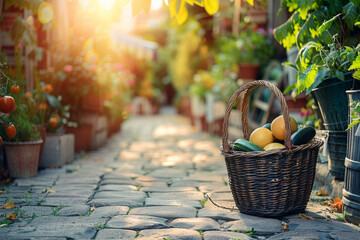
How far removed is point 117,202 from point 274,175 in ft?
4.02

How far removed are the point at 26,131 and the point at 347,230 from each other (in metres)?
3.13

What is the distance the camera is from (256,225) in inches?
108

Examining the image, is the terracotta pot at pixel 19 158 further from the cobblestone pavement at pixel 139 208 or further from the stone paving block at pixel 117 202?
the stone paving block at pixel 117 202

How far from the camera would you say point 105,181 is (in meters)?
4.21

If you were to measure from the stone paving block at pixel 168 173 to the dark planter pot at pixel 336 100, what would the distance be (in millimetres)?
1806

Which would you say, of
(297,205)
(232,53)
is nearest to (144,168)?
(297,205)

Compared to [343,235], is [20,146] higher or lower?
higher

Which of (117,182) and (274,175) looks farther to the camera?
(117,182)

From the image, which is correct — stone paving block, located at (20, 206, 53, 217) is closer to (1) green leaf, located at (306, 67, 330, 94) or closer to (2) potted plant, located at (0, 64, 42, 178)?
(2) potted plant, located at (0, 64, 42, 178)

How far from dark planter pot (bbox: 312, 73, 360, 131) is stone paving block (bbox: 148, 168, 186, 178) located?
5.93ft

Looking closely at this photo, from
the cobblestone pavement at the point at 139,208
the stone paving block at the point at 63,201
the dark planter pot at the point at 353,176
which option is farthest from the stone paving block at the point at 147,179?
the dark planter pot at the point at 353,176

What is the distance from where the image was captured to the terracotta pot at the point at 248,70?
7625 millimetres

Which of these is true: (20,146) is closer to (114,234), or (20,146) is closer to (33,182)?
(33,182)

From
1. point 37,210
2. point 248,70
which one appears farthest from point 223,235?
point 248,70
